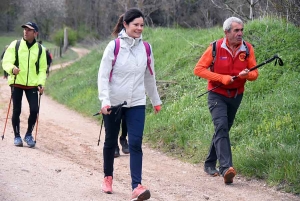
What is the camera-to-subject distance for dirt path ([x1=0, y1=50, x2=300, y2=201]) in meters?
6.21

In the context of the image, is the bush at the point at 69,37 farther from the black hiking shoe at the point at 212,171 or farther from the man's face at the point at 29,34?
the black hiking shoe at the point at 212,171

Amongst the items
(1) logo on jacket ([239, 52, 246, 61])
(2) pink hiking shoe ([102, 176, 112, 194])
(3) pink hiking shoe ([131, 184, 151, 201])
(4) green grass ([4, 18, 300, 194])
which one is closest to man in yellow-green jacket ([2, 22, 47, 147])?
(4) green grass ([4, 18, 300, 194])

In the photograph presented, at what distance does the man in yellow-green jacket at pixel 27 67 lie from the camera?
8.92 meters

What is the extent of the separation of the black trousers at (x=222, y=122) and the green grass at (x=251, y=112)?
0.59 m

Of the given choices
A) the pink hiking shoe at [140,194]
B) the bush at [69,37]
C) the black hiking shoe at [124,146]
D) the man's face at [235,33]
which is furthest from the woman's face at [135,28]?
the bush at [69,37]

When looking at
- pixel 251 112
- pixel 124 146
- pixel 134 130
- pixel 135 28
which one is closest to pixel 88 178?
pixel 134 130

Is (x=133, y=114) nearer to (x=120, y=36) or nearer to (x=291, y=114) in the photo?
(x=120, y=36)

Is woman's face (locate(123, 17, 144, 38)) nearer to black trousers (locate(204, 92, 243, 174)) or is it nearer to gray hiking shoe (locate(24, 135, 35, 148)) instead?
black trousers (locate(204, 92, 243, 174))

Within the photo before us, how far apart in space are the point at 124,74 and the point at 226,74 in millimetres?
1595

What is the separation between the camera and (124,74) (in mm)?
6016

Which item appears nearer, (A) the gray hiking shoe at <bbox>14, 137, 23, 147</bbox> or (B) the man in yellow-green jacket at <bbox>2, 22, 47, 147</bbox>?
(B) the man in yellow-green jacket at <bbox>2, 22, 47, 147</bbox>

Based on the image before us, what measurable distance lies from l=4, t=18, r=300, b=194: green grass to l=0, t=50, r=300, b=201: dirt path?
0.30m

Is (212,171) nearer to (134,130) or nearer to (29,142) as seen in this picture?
(134,130)

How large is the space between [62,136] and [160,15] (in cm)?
1842
